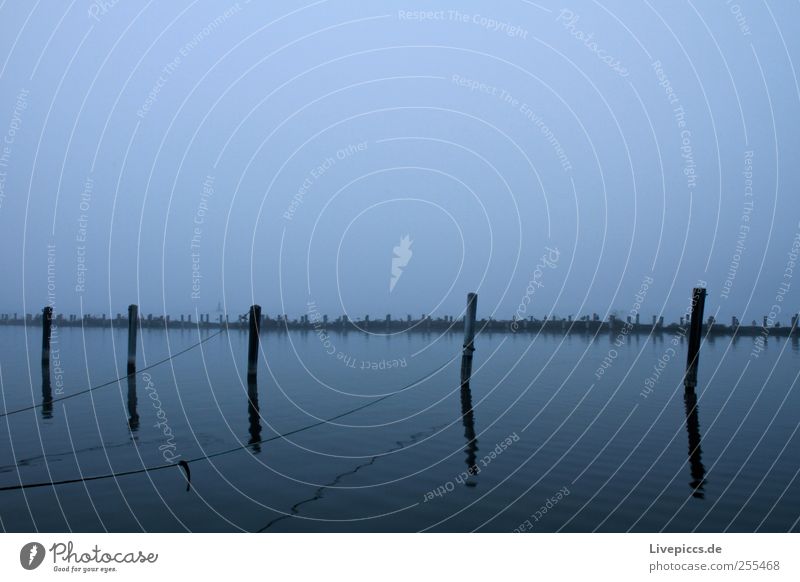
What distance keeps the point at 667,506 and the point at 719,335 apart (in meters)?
96.6

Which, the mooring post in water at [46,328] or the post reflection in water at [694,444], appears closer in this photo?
the post reflection in water at [694,444]

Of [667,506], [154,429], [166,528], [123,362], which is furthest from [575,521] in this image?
[123,362]

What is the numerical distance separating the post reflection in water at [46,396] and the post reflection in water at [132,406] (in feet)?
6.79

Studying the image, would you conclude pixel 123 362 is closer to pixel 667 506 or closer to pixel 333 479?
pixel 333 479

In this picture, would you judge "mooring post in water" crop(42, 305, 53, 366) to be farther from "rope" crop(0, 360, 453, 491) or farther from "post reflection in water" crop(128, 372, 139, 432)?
"rope" crop(0, 360, 453, 491)

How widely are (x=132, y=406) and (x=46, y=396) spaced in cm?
382

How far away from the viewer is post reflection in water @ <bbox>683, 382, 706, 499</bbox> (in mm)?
10852

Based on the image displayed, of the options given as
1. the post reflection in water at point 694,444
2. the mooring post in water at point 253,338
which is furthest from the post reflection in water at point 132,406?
the post reflection in water at point 694,444

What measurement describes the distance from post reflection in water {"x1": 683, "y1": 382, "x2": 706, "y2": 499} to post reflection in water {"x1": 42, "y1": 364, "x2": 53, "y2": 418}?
15.8 meters

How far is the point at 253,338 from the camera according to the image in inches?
878

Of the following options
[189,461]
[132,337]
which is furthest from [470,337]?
[132,337]

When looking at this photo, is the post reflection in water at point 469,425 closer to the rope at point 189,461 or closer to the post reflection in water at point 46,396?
the rope at point 189,461

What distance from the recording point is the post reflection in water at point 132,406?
1655 centimetres

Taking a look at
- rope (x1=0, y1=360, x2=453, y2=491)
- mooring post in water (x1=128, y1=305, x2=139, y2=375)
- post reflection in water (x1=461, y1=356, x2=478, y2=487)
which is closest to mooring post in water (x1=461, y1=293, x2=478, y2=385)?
post reflection in water (x1=461, y1=356, x2=478, y2=487)
